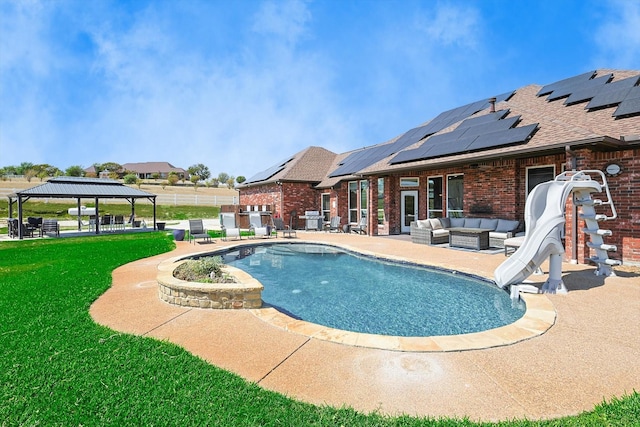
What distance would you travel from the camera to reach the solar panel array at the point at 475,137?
10.2 m

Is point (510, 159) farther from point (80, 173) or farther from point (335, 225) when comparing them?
point (80, 173)

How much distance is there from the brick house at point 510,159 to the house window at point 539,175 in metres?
0.03

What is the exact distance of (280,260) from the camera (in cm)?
1071

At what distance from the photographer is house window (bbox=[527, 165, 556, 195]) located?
10219mm

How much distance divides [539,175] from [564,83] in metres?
4.88

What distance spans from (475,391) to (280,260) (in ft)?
27.6

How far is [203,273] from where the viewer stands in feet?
20.5

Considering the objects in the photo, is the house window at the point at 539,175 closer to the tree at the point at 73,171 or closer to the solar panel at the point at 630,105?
the solar panel at the point at 630,105

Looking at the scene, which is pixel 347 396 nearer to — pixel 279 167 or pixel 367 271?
pixel 367 271

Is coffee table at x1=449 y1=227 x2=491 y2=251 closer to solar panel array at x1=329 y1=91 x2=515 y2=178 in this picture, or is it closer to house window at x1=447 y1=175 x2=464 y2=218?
house window at x1=447 y1=175 x2=464 y2=218

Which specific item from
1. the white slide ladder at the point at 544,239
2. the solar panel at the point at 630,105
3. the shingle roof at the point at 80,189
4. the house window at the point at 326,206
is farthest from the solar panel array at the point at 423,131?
the shingle roof at the point at 80,189

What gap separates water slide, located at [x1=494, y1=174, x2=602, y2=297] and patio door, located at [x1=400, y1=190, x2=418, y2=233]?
9.35 metres

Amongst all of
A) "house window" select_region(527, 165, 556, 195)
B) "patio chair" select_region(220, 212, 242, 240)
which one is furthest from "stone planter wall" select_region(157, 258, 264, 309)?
"house window" select_region(527, 165, 556, 195)

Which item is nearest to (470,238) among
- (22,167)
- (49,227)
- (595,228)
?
(595,228)
